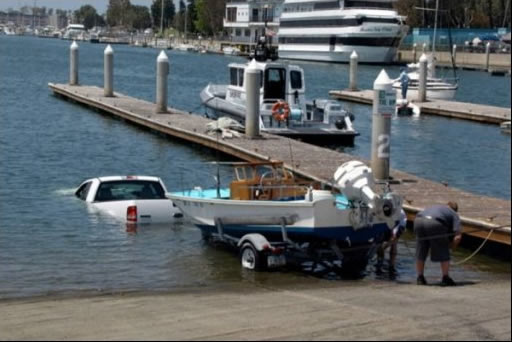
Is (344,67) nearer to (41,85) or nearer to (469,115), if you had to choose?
(41,85)

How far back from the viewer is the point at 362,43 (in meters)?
124

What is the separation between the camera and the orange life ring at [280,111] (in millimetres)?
38250

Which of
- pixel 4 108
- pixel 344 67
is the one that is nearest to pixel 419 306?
pixel 4 108

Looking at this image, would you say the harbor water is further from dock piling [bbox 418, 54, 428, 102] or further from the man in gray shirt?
dock piling [bbox 418, 54, 428, 102]

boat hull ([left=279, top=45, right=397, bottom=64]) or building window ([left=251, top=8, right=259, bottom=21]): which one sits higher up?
building window ([left=251, top=8, right=259, bottom=21])

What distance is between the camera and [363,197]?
1692 cm

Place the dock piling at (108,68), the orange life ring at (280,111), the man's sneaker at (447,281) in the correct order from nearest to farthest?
the man's sneaker at (447,281)
the orange life ring at (280,111)
the dock piling at (108,68)

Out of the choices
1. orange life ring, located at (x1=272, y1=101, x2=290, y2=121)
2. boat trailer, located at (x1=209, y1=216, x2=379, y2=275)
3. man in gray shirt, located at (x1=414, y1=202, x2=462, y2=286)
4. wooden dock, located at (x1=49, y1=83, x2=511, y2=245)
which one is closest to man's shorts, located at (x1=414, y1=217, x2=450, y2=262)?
man in gray shirt, located at (x1=414, y1=202, x2=462, y2=286)

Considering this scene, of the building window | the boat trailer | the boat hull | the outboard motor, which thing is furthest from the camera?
the building window

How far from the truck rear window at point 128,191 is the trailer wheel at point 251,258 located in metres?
5.29

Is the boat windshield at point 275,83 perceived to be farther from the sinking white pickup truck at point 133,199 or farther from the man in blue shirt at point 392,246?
the man in blue shirt at point 392,246

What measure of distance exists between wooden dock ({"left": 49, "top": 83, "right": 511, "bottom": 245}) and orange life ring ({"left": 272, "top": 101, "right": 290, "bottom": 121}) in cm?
216

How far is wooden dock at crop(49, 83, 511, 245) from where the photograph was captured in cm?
1914

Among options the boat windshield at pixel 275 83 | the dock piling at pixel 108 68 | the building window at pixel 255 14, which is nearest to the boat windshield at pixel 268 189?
the boat windshield at pixel 275 83
